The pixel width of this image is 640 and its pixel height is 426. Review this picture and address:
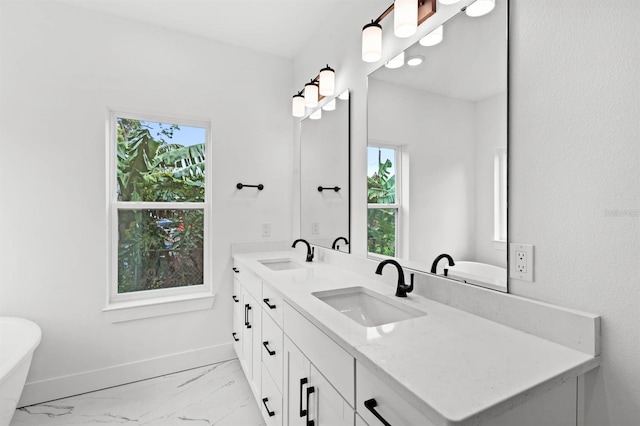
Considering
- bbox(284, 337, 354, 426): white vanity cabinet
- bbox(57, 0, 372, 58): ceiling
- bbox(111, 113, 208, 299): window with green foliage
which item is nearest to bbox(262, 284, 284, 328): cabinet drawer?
bbox(284, 337, 354, 426): white vanity cabinet

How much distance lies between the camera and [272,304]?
1.63m

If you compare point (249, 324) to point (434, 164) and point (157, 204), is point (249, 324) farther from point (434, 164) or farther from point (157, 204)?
point (434, 164)

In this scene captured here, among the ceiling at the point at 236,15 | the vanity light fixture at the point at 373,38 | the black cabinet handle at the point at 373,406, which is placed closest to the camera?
the black cabinet handle at the point at 373,406

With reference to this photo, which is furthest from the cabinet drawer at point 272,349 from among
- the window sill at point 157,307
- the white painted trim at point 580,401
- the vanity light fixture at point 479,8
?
the vanity light fixture at point 479,8

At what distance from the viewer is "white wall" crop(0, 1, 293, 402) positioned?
2027 mm

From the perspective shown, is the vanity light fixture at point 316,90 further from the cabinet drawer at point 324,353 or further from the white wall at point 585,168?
the cabinet drawer at point 324,353

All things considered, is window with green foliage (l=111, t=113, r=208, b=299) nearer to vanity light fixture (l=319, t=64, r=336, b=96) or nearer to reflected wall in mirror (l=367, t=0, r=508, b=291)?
vanity light fixture (l=319, t=64, r=336, b=96)

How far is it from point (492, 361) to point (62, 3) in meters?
3.08

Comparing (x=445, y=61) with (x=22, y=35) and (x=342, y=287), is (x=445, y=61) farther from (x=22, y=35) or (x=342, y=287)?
(x=22, y=35)

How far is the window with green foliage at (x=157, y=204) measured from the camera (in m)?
2.39

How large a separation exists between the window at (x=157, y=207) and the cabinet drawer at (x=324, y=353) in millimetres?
1523

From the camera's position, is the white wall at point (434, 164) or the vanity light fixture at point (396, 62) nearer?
the white wall at point (434, 164)

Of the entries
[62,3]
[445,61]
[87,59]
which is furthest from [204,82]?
[445,61]

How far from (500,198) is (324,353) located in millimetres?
831
